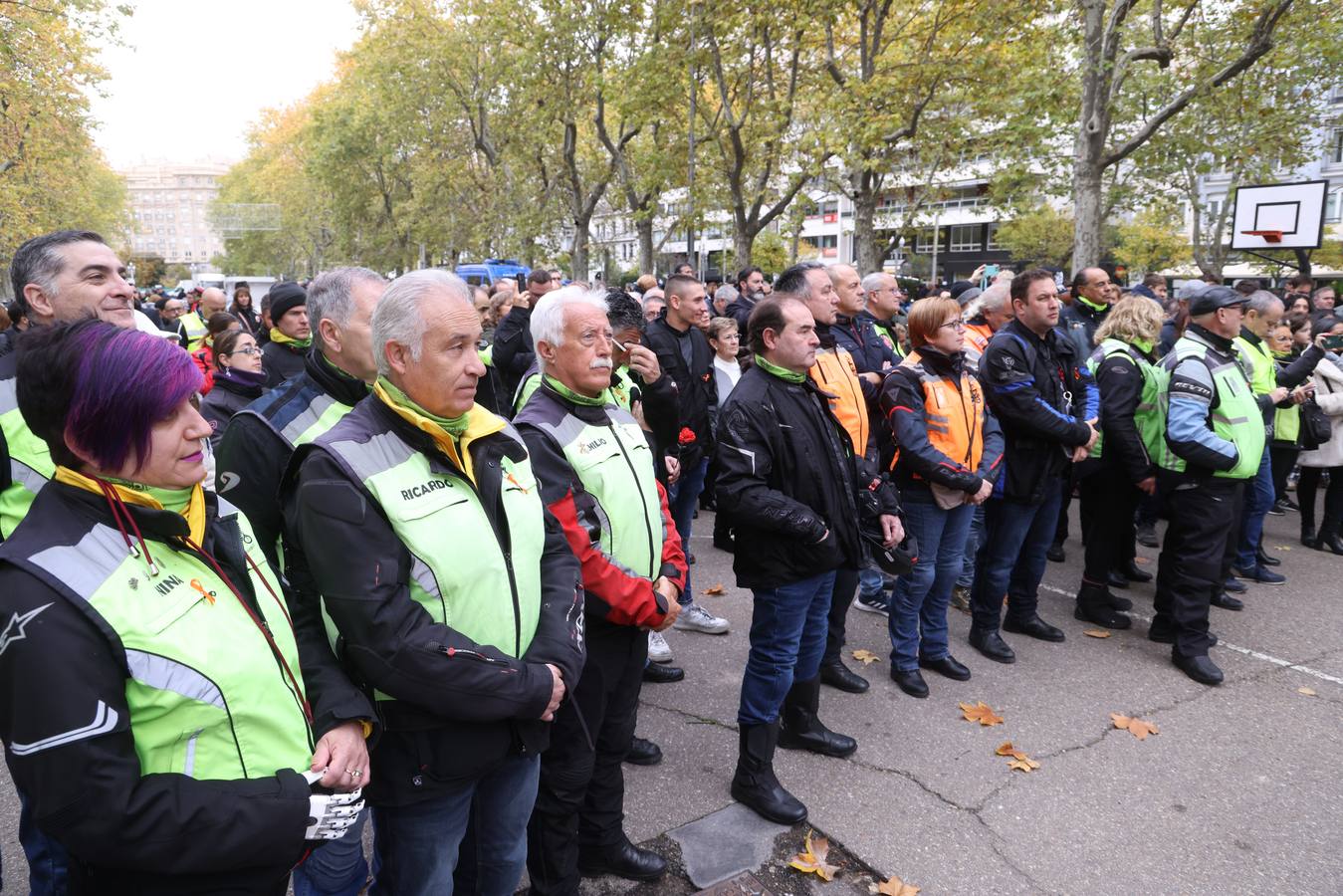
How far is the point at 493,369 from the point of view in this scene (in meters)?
6.35

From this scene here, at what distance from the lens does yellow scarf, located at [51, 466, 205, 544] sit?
4.79 feet

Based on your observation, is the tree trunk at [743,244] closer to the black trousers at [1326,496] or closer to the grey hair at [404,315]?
the black trousers at [1326,496]

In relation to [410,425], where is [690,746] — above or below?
below

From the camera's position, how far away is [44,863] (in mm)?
2434

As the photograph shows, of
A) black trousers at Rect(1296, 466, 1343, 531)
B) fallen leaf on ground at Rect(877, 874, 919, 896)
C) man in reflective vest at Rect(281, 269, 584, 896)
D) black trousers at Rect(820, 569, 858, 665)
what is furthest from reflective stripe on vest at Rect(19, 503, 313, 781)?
black trousers at Rect(1296, 466, 1343, 531)

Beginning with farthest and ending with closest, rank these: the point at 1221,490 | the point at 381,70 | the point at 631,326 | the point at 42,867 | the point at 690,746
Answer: the point at 381,70 < the point at 1221,490 < the point at 631,326 < the point at 690,746 < the point at 42,867

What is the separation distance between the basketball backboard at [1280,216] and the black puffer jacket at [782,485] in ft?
46.9

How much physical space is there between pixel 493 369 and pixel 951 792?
14.2 ft

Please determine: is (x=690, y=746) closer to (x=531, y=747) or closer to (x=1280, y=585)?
(x=531, y=747)

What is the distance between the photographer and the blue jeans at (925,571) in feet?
14.1

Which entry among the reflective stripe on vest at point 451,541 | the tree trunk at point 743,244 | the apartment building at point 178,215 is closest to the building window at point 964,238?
the tree trunk at point 743,244

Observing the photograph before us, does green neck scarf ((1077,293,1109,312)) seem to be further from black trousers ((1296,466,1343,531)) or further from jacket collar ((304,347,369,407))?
jacket collar ((304,347,369,407))

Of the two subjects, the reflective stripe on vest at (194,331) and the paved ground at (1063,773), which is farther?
the reflective stripe on vest at (194,331)

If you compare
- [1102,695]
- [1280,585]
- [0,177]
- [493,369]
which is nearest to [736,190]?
[493,369]
